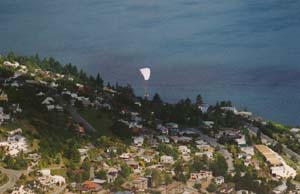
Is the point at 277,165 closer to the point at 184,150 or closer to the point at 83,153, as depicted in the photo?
the point at 184,150

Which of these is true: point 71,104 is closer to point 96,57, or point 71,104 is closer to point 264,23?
point 96,57

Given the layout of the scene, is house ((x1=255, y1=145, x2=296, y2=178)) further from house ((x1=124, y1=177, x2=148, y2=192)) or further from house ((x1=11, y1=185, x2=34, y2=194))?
house ((x1=11, y1=185, x2=34, y2=194))

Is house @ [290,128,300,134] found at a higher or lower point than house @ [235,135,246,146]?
higher

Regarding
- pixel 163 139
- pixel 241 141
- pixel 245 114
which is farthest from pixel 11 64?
pixel 241 141

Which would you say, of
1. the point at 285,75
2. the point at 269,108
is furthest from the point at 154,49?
the point at 269,108

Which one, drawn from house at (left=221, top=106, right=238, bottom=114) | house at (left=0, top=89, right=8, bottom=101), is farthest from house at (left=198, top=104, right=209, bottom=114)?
house at (left=0, top=89, right=8, bottom=101)
